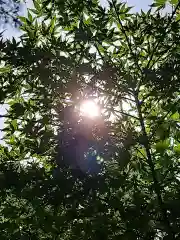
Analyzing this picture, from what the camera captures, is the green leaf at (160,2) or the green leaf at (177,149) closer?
the green leaf at (177,149)

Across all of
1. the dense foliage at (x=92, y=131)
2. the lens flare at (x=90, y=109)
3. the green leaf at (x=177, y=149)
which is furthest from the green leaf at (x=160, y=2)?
the green leaf at (x=177, y=149)

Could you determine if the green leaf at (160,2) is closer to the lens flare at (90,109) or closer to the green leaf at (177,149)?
the lens flare at (90,109)

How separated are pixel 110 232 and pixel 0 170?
32.6 inches

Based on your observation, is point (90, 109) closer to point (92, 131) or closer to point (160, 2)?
point (92, 131)

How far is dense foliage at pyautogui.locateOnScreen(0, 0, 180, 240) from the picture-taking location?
206 centimetres

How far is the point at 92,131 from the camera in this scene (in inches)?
87.9

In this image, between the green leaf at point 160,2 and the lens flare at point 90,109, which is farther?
the green leaf at point 160,2

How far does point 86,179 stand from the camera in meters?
2.05

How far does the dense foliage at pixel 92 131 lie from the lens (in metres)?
2.06

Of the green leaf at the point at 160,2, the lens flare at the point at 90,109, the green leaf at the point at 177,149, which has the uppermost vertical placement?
the green leaf at the point at 160,2

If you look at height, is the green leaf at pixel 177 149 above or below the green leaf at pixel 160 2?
below

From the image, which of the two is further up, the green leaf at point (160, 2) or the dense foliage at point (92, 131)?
the green leaf at point (160, 2)

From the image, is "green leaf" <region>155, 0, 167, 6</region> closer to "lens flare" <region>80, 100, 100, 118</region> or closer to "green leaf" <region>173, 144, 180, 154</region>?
"lens flare" <region>80, 100, 100, 118</region>

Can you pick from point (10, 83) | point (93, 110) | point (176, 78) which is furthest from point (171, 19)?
point (10, 83)
